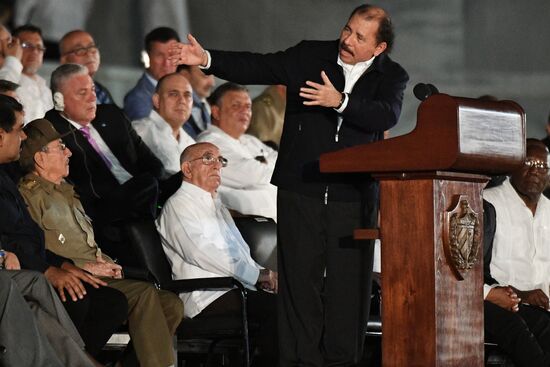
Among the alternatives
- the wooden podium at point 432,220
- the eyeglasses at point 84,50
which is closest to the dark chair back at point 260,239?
the eyeglasses at point 84,50

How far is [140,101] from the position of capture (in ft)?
23.4

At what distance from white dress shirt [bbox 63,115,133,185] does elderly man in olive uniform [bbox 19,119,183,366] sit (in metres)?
0.69

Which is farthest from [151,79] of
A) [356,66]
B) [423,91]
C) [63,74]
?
[423,91]

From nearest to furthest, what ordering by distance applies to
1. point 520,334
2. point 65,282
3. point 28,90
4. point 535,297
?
1. point 65,282
2. point 520,334
3. point 535,297
4. point 28,90

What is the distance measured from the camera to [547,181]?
6.11 metres

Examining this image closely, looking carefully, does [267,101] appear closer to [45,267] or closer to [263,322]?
[263,322]

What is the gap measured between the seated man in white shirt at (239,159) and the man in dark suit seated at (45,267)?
1904 mm

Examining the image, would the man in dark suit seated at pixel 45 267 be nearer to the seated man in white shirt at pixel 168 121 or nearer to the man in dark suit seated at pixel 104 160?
the man in dark suit seated at pixel 104 160

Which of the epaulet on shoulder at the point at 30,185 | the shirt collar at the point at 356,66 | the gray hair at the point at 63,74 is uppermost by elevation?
the gray hair at the point at 63,74

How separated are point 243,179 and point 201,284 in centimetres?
178

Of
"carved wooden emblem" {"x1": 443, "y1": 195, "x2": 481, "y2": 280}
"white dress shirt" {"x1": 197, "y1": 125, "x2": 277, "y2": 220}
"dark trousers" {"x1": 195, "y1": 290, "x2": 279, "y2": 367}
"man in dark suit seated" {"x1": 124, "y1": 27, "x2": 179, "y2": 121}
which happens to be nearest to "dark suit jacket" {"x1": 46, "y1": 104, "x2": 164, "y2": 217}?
"white dress shirt" {"x1": 197, "y1": 125, "x2": 277, "y2": 220}

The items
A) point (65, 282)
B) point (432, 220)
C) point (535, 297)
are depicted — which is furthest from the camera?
point (535, 297)

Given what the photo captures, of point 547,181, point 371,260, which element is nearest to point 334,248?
point 371,260

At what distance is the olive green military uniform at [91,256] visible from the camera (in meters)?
4.76
